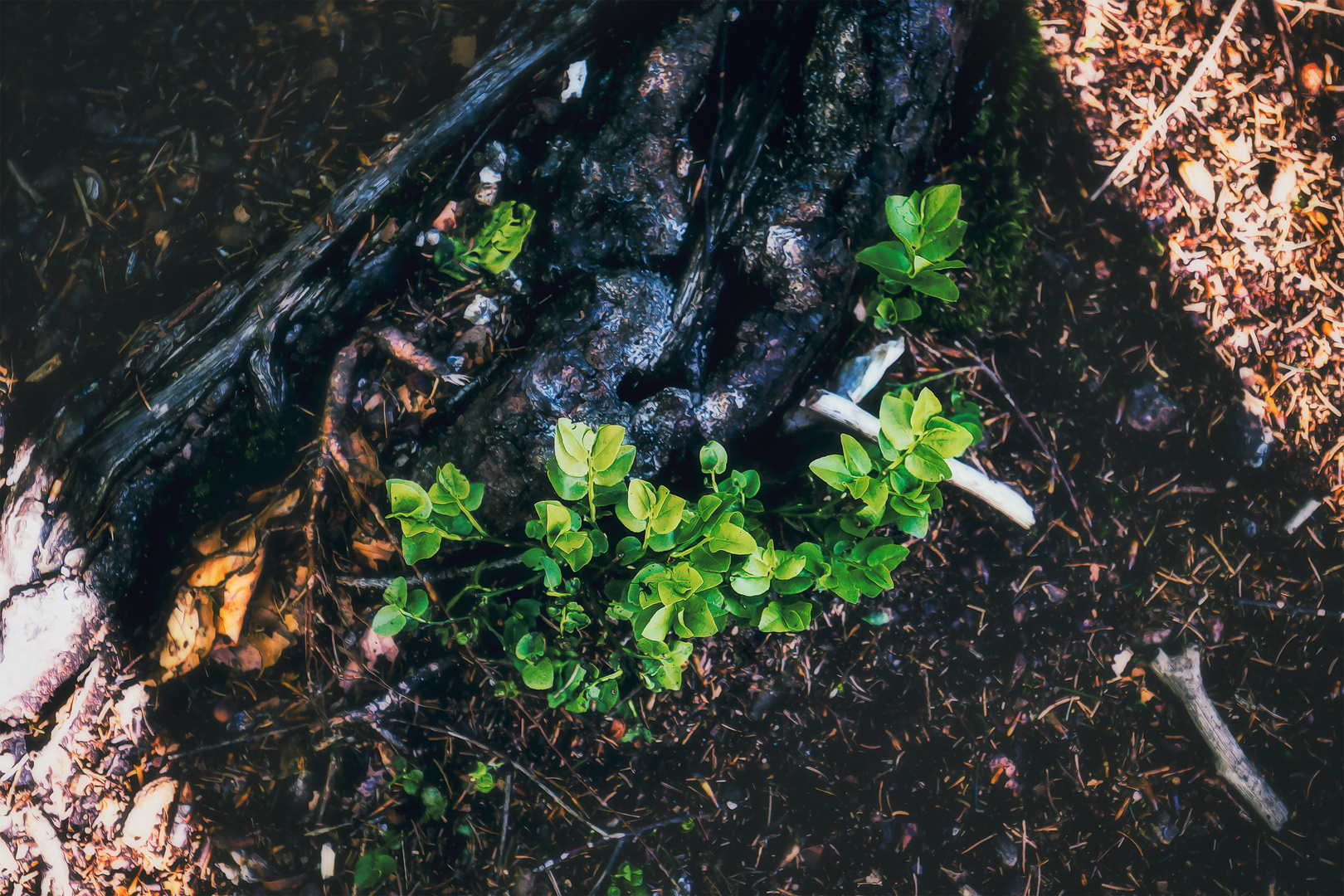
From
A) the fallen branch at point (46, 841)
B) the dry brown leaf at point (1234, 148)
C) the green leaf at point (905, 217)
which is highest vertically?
the dry brown leaf at point (1234, 148)

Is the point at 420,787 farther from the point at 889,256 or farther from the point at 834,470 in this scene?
the point at 889,256

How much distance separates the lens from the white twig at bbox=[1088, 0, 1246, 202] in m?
2.59

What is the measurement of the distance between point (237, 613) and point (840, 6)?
3.18 m

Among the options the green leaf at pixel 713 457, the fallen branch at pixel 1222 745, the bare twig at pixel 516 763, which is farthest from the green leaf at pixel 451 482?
the fallen branch at pixel 1222 745

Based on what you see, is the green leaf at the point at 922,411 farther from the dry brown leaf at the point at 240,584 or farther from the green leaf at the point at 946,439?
the dry brown leaf at the point at 240,584

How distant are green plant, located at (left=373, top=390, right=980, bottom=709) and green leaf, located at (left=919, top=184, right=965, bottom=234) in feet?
1.76

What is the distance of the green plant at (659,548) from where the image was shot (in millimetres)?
1896

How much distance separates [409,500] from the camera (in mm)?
1929

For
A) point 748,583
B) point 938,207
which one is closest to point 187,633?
point 748,583

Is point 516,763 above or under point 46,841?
above

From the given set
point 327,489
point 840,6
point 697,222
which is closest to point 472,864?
point 327,489

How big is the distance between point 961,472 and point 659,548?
4.14 feet

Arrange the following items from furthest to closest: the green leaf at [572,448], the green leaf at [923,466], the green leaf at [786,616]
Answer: the green leaf at [786,616] < the green leaf at [923,466] < the green leaf at [572,448]

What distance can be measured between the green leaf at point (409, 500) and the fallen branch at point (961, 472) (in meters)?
1.38
